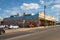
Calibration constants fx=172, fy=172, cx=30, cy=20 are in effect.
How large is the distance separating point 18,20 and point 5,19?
928 centimetres

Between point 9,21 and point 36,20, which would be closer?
point 36,20

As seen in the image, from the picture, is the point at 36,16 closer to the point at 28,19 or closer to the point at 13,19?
the point at 28,19

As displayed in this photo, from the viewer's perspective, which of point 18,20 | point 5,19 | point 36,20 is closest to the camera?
point 36,20

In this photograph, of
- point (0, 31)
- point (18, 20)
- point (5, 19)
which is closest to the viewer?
point (0, 31)

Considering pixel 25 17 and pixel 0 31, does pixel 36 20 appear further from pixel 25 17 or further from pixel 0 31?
pixel 0 31

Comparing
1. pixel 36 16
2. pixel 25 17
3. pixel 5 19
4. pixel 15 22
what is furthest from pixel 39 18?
pixel 5 19

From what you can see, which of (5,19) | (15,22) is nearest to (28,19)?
(15,22)

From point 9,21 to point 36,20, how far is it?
1617cm

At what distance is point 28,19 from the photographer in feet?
262

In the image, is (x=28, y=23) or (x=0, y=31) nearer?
(x=0, y=31)

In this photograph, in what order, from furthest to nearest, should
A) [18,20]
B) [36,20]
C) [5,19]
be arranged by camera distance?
[5,19], [18,20], [36,20]

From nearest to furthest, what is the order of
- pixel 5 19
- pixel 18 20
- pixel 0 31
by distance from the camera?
pixel 0 31
pixel 18 20
pixel 5 19

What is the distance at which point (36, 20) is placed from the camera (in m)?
77.6

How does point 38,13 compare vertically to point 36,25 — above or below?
above
